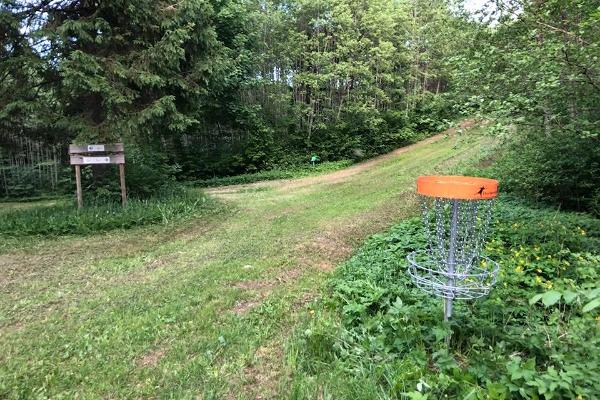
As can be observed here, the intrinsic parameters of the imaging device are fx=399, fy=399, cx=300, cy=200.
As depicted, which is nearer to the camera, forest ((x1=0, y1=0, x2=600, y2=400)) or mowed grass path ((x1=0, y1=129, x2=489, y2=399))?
forest ((x1=0, y1=0, x2=600, y2=400))

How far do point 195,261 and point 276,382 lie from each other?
114 inches

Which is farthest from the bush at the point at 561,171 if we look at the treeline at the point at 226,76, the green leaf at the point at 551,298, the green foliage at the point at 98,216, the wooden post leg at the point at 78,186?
the wooden post leg at the point at 78,186

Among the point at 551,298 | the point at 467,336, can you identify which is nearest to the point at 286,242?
the point at 467,336

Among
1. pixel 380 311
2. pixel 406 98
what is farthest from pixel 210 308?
pixel 406 98

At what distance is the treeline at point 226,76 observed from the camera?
7.42 meters

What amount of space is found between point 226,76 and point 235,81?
1.66 meters

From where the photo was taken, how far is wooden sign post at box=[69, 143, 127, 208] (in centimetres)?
753

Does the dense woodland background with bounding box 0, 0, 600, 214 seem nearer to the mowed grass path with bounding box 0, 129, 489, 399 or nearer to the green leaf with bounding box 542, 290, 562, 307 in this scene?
the mowed grass path with bounding box 0, 129, 489, 399

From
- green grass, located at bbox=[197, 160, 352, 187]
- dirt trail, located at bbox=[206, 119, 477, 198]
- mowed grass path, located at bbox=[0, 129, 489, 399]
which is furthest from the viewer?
green grass, located at bbox=[197, 160, 352, 187]

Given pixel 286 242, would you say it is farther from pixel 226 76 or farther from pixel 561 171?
pixel 226 76

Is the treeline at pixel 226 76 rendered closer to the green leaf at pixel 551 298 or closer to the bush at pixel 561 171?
the bush at pixel 561 171

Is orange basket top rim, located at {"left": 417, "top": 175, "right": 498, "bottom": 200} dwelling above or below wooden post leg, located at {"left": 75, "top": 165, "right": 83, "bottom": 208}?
above

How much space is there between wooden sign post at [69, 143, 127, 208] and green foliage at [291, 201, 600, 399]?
5.51 metres

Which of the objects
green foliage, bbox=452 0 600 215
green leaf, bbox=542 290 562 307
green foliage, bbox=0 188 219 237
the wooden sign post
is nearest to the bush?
green foliage, bbox=452 0 600 215
